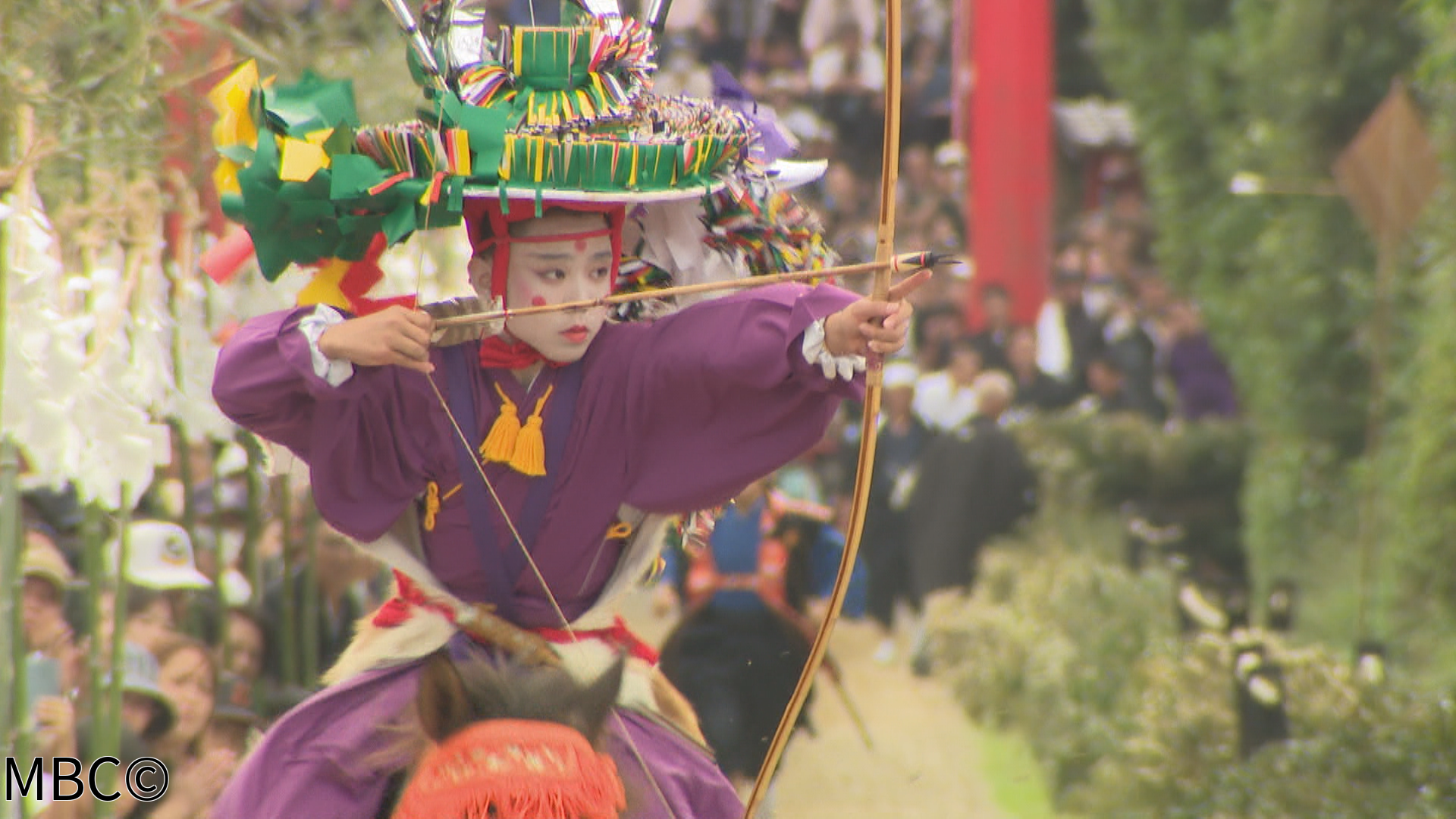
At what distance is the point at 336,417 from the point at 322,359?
0.57ft

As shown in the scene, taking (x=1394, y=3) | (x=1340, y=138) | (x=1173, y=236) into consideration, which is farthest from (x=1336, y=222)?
(x=1173, y=236)

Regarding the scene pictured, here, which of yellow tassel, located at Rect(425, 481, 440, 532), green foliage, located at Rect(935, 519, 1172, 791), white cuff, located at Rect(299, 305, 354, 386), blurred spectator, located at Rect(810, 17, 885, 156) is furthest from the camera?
blurred spectator, located at Rect(810, 17, 885, 156)

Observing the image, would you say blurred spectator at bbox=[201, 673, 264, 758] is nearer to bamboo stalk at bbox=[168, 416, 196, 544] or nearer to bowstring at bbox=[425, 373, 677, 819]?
bamboo stalk at bbox=[168, 416, 196, 544]

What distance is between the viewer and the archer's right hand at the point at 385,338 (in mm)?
3105

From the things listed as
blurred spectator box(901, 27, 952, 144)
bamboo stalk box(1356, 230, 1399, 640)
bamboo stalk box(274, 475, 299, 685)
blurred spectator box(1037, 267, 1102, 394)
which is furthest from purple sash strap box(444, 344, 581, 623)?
blurred spectator box(901, 27, 952, 144)

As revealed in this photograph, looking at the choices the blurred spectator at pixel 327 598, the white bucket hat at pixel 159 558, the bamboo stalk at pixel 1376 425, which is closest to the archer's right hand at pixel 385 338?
the white bucket hat at pixel 159 558

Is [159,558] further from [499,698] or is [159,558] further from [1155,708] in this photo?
[1155,708]

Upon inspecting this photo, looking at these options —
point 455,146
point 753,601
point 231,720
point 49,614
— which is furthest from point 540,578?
point 753,601

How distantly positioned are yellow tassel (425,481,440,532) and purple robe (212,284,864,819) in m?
0.01

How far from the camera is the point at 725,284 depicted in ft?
9.73

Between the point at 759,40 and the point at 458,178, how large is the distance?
1336cm

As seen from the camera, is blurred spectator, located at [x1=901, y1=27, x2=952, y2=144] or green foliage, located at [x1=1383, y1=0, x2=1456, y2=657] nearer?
green foliage, located at [x1=1383, y1=0, x2=1456, y2=657]

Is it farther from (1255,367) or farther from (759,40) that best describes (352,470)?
(759,40)

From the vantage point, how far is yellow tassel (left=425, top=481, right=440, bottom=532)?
3.54 metres
